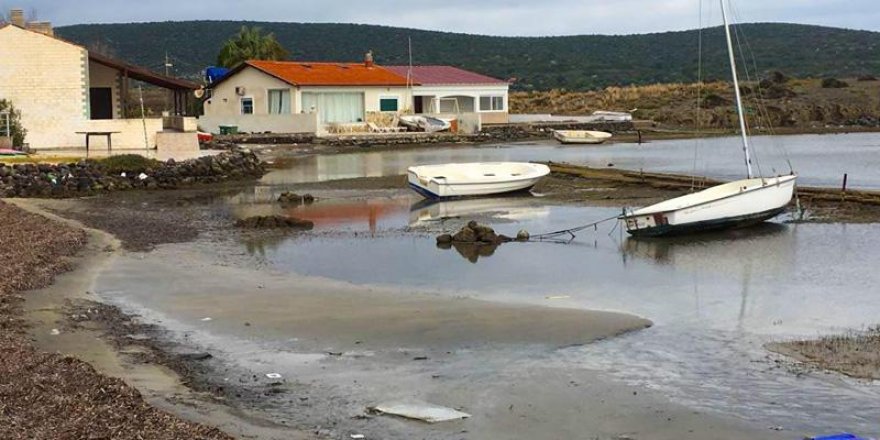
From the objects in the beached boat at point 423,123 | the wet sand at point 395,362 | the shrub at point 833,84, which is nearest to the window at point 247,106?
the beached boat at point 423,123

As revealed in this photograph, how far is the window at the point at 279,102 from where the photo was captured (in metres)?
63.2

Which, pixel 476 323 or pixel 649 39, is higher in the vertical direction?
pixel 649 39

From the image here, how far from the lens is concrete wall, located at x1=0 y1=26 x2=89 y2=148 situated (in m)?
41.2

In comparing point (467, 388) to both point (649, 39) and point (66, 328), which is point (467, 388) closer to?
point (66, 328)

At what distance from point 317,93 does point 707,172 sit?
1090 inches

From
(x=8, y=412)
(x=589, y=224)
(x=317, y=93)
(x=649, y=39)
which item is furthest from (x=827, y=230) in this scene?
(x=649, y=39)

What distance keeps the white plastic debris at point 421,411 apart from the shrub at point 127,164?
83.6ft

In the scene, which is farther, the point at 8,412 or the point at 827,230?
the point at 827,230

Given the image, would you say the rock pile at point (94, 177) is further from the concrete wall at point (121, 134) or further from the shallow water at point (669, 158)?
the concrete wall at point (121, 134)

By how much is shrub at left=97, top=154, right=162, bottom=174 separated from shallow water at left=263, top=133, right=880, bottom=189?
420 centimetres

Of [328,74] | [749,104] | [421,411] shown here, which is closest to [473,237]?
[421,411]

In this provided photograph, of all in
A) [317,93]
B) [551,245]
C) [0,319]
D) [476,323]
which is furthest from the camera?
[317,93]

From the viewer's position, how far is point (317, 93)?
209 feet

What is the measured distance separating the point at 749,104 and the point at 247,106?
41417 millimetres
